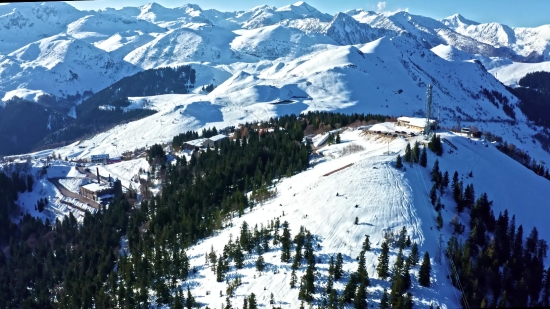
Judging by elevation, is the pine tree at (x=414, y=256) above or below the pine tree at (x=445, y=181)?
below

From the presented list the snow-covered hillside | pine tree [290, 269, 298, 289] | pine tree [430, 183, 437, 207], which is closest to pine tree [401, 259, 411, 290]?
A: pine tree [290, 269, 298, 289]

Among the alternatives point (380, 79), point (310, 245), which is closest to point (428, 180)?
point (310, 245)

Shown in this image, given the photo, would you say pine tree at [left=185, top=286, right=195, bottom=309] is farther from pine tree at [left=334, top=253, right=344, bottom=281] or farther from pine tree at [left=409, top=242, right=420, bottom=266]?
pine tree at [left=409, top=242, right=420, bottom=266]

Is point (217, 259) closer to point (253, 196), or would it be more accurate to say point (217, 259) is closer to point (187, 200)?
point (253, 196)

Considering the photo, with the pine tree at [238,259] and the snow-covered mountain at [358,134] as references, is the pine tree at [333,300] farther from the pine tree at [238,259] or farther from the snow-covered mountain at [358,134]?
the pine tree at [238,259]

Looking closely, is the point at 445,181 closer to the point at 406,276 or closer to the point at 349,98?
the point at 406,276

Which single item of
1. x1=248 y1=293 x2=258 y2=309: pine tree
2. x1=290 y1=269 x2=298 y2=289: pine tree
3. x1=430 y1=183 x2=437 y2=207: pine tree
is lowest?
x1=248 y1=293 x2=258 y2=309: pine tree

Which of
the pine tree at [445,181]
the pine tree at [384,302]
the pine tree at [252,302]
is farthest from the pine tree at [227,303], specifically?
the pine tree at [445,181]

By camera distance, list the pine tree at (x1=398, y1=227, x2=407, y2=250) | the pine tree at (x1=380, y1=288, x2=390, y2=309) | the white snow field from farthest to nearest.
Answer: the pine tree at (x1=398, y1=227, x2=407, y2=250)
the white snow field
the pine tree at (x1=380, y1=288, x2=390, y2=309)
